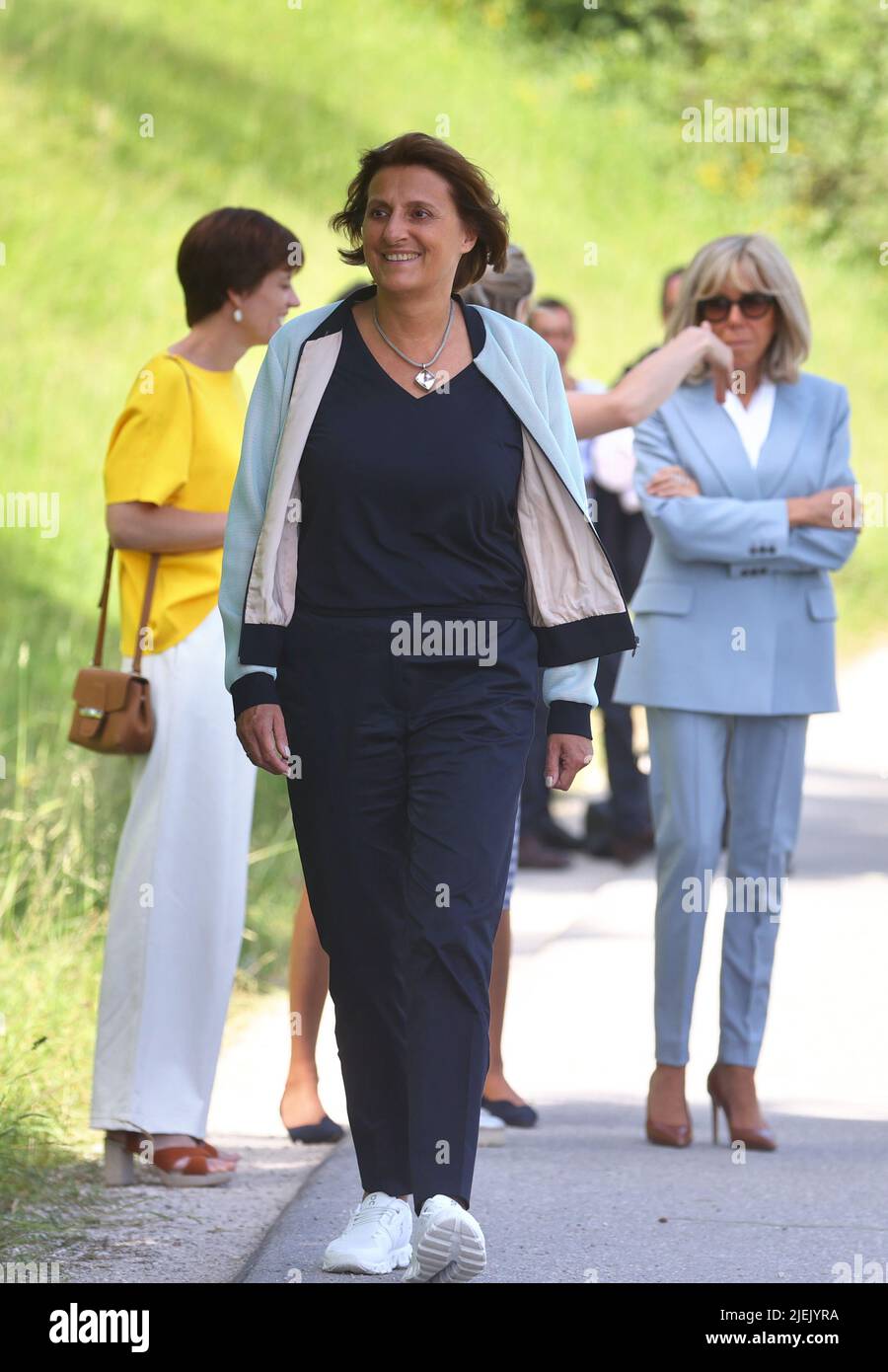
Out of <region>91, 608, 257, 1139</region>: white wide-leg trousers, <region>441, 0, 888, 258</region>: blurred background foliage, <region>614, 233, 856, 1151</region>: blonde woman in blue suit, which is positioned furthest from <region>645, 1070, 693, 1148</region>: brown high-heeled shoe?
<region>441, 0, 888, 258</region>: blurred background foliage

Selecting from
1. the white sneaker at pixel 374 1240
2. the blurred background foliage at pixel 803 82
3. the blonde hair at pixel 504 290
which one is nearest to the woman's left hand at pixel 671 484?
the blonde hair at pixel 504 290

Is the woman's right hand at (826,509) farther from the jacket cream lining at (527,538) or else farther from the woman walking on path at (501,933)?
the jacket cream lining at (527,538)

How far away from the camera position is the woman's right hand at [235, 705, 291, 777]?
4.37 metres

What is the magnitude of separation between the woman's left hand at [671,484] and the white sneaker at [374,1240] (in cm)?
209

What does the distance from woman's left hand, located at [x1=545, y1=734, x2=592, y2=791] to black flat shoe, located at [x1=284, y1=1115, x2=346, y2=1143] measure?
5.40ft

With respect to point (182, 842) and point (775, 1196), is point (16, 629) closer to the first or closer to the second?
point (182, 842)

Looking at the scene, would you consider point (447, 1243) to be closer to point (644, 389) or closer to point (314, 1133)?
point (314, 1133)

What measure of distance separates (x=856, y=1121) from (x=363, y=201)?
9.01 feet

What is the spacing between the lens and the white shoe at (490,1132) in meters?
5.83

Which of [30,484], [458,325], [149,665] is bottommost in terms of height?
[149,665]

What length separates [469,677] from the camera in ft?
14.3

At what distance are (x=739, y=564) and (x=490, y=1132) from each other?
1527 mm
